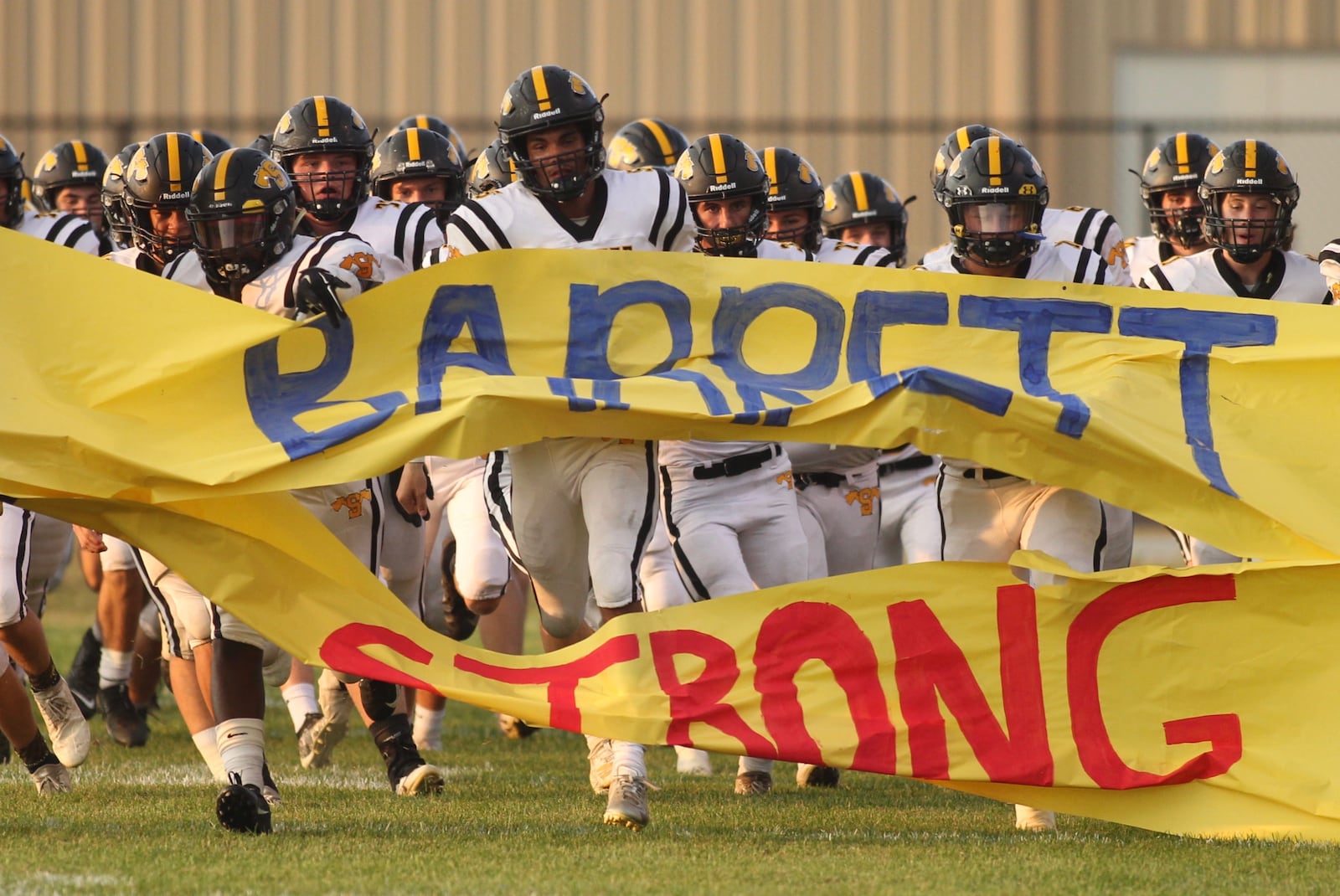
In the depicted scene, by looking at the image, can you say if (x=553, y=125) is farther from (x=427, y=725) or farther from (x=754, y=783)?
(x=427, y=725)

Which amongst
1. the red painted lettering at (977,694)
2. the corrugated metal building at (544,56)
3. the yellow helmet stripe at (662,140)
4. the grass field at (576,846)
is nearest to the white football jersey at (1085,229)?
the yellow helmet stripe at (662,140)

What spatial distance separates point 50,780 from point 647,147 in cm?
389

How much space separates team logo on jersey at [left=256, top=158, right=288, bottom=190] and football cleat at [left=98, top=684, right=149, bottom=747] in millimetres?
2828

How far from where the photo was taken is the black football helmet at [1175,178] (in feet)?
25.7

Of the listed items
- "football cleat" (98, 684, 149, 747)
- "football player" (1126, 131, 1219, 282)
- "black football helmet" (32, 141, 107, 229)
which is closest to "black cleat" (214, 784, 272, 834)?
"football cleat" (98, 684, 149, 747)

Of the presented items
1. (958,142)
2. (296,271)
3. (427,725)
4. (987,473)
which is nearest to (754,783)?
(987,473)

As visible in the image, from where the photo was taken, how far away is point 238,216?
549 cm

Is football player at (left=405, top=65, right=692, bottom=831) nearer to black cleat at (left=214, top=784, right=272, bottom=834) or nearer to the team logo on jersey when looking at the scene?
the team logo on jersey

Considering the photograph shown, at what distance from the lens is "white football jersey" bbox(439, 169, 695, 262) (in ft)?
18.6

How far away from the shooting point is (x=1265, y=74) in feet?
58.1

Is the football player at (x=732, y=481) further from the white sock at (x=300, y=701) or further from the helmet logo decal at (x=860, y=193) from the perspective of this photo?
the helmet logo decal at (x=860, y=193)

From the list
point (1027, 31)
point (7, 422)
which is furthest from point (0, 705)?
point (1027, 31)

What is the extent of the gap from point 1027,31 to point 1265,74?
7.77ft

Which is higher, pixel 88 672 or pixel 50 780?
pixel 50 780
